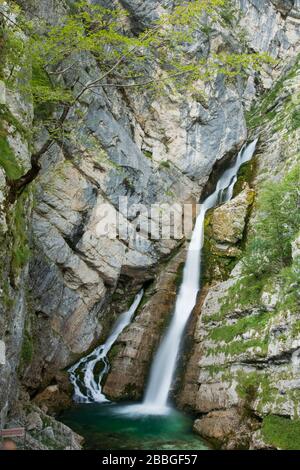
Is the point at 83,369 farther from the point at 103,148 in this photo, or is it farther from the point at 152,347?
the point at 103,148

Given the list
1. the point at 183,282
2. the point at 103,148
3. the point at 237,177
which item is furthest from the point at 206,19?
the point at 183,282

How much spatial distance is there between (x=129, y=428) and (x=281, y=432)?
17.9 feet

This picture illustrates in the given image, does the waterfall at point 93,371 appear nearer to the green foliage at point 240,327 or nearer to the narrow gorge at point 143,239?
the narrow gorge at point 143,239

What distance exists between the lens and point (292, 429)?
38.9ft

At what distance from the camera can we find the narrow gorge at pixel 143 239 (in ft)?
41.3

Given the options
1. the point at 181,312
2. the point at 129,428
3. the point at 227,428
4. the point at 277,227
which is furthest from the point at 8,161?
the point at 181,312

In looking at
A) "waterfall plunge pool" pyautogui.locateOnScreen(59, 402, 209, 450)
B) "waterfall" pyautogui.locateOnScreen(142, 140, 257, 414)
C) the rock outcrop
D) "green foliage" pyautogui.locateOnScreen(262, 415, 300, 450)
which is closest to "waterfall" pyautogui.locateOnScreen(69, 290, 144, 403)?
"waterfall plunge pool" pyautogui.locateOnScreen(59, 402, 209, 450)

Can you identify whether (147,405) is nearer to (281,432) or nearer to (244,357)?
(244,357)

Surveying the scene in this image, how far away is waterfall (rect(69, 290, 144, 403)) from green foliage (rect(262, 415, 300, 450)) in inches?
331

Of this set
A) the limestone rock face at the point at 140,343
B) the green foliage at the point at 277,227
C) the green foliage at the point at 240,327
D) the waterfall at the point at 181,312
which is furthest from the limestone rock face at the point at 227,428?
the green foliage at the point at 277,227

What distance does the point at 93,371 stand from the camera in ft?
65.3

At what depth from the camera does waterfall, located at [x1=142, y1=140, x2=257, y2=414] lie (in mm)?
17984

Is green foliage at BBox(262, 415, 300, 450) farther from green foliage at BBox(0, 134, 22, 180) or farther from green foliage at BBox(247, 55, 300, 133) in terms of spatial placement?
green foliage at BBox(247, 55, 300, 133)

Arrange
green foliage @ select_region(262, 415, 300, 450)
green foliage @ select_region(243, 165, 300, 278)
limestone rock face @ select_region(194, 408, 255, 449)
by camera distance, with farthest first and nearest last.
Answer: green foliage @ select_region(243, 165, 300, 278)
limestone rock face @ select_region(194, 408, 255, 449)
green foliage @ select_region(262, 415, 300, 450)
